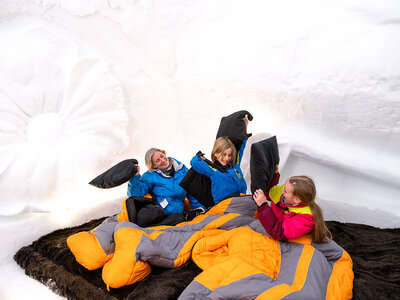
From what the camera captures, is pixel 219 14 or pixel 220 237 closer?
pixel 220 237

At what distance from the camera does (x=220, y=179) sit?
5.32 ft

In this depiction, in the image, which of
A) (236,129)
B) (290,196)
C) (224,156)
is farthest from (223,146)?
(290,196)

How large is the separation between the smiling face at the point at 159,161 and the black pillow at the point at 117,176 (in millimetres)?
110

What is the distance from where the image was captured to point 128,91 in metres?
2.08

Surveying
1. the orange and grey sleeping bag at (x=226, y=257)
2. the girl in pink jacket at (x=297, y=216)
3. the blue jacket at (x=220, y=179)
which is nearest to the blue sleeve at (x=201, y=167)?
the blue jacket at (x=220, y=179)

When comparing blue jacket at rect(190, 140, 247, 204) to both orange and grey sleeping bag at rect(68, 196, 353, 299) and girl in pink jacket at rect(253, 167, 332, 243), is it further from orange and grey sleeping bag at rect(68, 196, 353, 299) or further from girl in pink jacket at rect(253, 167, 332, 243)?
girl in pink jacket at rect(253, 167, 332, 243)

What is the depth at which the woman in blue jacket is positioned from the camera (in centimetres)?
168

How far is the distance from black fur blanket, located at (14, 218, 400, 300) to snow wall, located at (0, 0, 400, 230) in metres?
0.17

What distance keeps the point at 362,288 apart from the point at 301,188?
400 millimetres

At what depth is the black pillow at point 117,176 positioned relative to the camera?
157 cm

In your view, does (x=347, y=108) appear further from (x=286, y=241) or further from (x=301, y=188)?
(x=286, y=241)

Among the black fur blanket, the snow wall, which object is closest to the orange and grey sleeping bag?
the black fur blanket

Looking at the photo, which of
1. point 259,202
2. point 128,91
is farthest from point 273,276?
point 128,91

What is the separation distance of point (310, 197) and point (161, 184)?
0.78 meters
